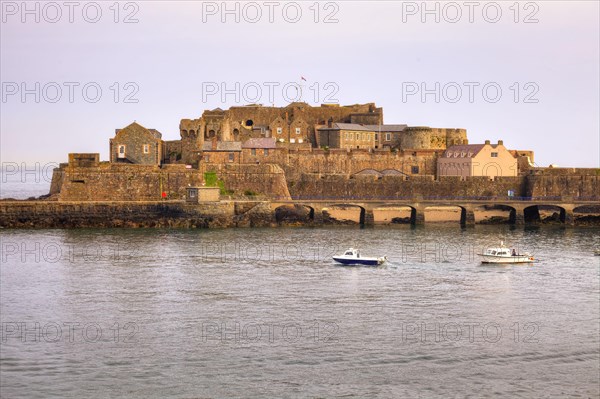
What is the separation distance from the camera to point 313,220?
77.6 meters

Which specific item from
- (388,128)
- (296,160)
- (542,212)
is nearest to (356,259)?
(542,212)

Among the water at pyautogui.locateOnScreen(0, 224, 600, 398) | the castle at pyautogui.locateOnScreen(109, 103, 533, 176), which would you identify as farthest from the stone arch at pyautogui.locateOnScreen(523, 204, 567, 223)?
the water at pyautogui.locateOnScreen(0, 224, 600, 398)

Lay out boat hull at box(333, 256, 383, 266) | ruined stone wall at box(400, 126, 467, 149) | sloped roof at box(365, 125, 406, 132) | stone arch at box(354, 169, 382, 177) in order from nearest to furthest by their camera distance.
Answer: boat hull at box(333, 256, 383, 266)
stone arch at box(354, 169, 382, 177)
ruined stone wall at box(400, 126, 467, 149)
sloped roof at box(365, 125, 406, 132)

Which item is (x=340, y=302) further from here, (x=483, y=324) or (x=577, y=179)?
(x=577, y=179)

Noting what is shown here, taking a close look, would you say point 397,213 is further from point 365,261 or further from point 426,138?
point 365,261

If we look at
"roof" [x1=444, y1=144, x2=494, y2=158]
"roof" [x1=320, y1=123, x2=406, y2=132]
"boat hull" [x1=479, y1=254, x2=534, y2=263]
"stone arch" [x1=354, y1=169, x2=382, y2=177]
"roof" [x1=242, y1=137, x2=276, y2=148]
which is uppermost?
"roof" [x1=320, y1=123, x2=406, y2=132]

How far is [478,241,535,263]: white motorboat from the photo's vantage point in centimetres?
5534

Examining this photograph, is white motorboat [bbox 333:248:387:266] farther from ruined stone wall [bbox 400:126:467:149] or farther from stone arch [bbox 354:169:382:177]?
ruined stone wall [bbox 400:126:467:149]

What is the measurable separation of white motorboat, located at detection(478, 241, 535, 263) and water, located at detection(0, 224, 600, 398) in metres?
1.30

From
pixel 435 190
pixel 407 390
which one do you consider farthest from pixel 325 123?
pixel 407 390

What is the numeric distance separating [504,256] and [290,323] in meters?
21.4

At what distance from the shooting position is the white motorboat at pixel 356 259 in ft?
177

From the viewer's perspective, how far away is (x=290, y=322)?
38.6m

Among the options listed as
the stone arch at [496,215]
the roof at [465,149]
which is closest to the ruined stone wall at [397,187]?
the stone arch at [496,215]
